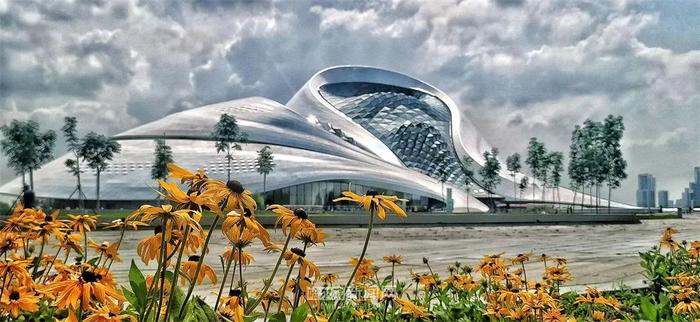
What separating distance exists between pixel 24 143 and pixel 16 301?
54.3 meters

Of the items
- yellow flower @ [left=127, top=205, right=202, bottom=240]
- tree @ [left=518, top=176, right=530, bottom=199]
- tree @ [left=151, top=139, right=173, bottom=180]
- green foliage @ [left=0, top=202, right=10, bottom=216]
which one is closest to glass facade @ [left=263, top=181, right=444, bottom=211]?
tree @ [left=151, top=139, right=173, bottom=180]

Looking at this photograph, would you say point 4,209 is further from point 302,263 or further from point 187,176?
point 187,176

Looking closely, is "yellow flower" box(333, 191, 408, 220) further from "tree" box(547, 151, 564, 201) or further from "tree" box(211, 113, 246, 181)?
"tree" box(547, 151, 564, 201)

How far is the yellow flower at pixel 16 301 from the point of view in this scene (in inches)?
81.4

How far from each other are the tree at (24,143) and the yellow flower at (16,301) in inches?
2104

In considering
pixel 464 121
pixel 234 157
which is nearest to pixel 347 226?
pixel 234 157

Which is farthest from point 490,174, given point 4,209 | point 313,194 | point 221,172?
point 4,209

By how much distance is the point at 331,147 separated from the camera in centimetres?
6550

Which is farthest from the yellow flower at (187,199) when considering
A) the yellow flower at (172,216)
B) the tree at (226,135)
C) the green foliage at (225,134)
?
the green foliage at (225,134)

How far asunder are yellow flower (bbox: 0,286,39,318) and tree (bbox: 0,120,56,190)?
53435 millimetres

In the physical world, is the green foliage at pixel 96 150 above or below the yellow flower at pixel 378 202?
above

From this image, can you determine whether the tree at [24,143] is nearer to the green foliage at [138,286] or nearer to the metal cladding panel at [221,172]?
the metal cladding panel at [221,172]

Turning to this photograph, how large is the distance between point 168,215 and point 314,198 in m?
55.2

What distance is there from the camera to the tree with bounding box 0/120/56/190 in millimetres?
49938
